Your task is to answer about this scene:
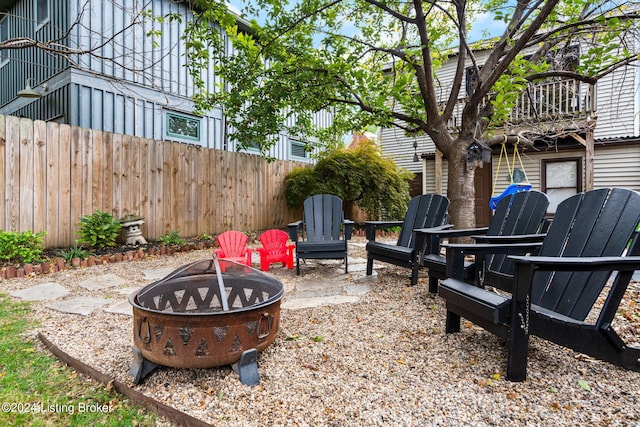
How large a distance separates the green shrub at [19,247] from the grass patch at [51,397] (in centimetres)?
225

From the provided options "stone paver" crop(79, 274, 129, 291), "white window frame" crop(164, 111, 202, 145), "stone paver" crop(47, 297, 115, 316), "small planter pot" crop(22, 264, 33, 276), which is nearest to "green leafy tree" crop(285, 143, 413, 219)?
"white window frame" crop(164, 111, 202, 145)

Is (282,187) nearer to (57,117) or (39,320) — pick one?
(57,117)

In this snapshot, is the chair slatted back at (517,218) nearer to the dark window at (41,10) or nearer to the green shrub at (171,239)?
the green shrub at (171,239)

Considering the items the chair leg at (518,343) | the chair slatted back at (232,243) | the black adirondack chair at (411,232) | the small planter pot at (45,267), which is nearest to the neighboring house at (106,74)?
the chair slatted back at (232,243)

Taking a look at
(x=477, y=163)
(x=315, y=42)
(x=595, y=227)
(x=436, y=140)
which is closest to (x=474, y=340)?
(x=595, y=227)

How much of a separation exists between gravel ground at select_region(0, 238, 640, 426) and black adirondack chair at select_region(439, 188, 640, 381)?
0.18 meters

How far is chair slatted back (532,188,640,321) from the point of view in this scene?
163cm

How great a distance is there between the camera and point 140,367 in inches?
64.1

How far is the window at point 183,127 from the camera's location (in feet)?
25.2

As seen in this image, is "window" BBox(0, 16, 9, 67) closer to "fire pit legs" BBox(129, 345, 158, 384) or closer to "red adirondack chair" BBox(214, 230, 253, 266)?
"red adirondack chair" BBox(214, 230, 253, 266)

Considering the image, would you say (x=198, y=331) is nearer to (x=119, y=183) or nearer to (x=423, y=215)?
(x=423, y=215)

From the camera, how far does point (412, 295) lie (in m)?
2.98

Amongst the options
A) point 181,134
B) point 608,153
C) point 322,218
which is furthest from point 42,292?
point 608,153

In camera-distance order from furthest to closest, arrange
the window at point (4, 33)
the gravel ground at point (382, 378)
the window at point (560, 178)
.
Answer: the window at point (4, 33), the window at point (560, 178), the gravel ground at point (382, 378)
